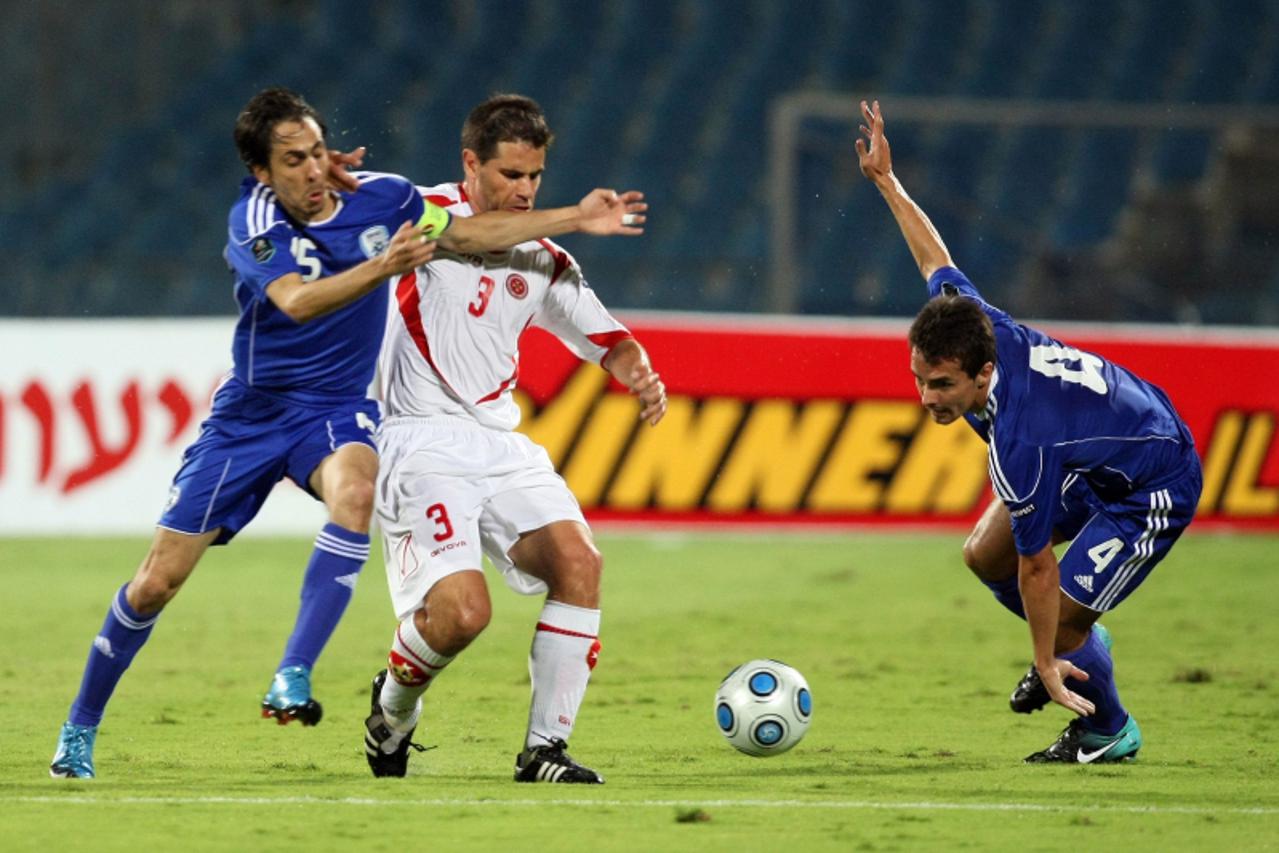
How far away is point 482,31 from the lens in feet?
64.2

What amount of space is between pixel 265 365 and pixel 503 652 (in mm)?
3585

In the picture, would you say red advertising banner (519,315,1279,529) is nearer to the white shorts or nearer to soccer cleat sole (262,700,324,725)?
the white shorts

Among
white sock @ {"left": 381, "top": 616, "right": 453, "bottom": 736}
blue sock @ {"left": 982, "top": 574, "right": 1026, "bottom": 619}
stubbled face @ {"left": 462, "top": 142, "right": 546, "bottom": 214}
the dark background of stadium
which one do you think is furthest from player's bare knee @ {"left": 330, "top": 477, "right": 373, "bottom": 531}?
the dark background of stadium

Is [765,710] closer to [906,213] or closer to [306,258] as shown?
[906,213]

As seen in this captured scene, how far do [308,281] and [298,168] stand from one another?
34 cm

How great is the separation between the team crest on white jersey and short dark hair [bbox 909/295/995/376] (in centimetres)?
166

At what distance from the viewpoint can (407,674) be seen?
5.82 m

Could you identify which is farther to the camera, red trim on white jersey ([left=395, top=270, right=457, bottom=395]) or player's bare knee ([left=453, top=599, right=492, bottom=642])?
red trim on white jersey ([left=395, top=270, right=457, bottom=395])

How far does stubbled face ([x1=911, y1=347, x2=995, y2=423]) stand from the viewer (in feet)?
18.7

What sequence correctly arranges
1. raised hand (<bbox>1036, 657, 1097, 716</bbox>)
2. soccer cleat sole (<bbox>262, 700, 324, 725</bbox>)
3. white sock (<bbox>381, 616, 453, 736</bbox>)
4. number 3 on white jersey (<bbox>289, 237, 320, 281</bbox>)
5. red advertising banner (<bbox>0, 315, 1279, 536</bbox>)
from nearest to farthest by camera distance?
1. soccer cleat sole (<bbox>262, 700, 324, 725</bbox>)
2. raised hand (<bbox>1036, 657, 1097, 716</bbox>)
3. white sock (<bbox>381, 616, 453, 736</bbox>)
4. number 3 on white jersey (<bbox>289, 237, 320, 281</bbox>)
5. red advertising banner (<bbox>0, 315, 1279, 536</bbox>)

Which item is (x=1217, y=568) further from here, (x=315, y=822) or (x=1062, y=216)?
(x=315, y=822)

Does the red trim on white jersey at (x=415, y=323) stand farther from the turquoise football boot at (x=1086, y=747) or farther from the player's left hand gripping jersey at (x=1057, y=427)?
the turquoise football boot at (x=1086, y=747)

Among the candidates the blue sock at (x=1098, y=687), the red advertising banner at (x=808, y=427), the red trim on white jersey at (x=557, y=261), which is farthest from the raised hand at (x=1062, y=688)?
the red advertising banner at (x=808, y=427)

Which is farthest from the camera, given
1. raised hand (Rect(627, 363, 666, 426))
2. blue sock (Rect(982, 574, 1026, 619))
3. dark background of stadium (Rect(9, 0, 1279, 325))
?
dark background of stadium (Rect(9, 0, 1279, 325))
